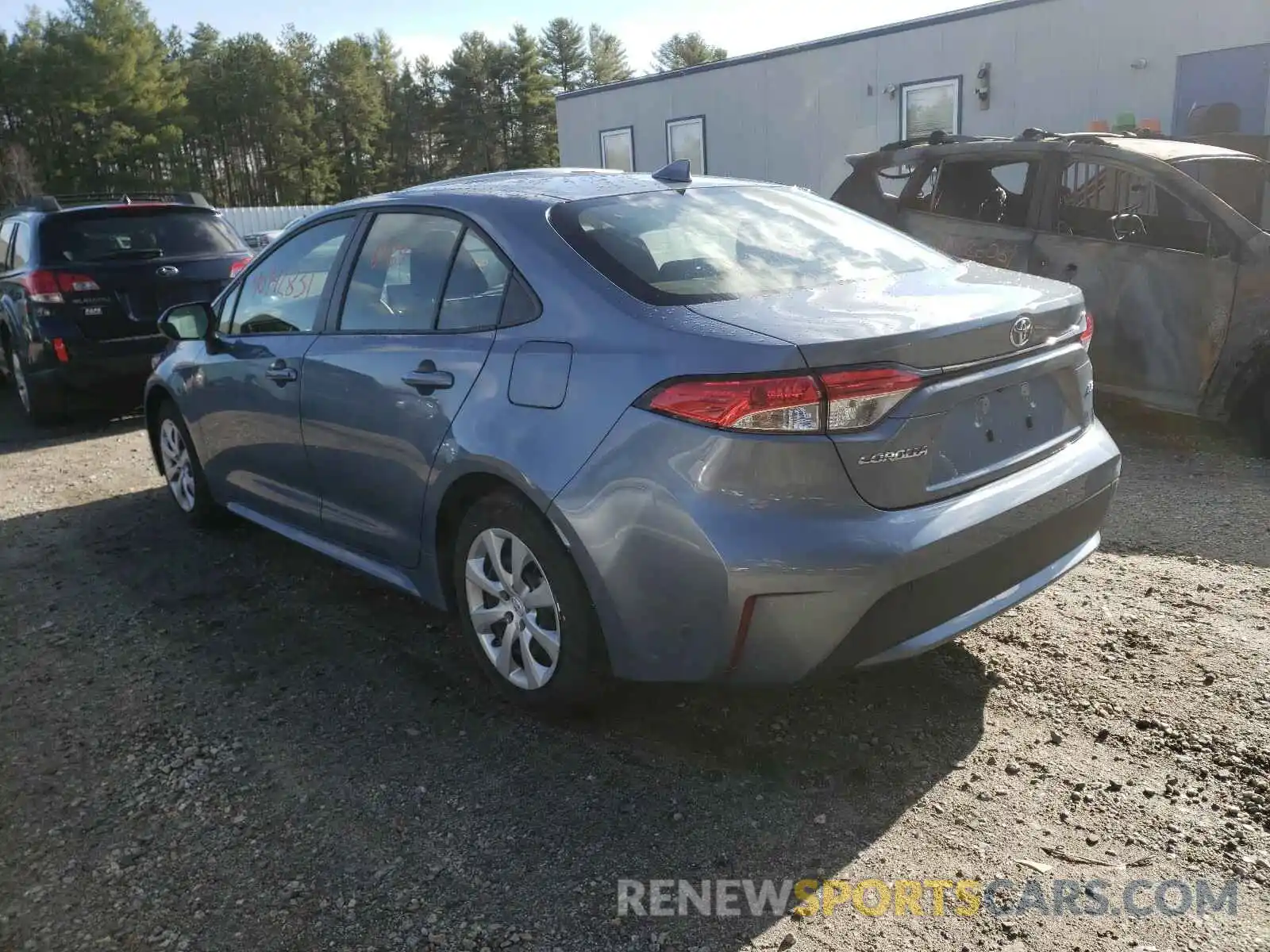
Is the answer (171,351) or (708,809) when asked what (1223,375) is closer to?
(708,809)

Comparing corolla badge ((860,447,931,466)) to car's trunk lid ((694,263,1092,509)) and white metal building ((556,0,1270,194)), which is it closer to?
car's trunk lid ((694,263,1092,509))

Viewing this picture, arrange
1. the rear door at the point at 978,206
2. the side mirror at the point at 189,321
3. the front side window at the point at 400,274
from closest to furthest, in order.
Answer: the front side window at the point at 400,274
the side mirror at the point at 189,321
the rear door at the point at 978,206

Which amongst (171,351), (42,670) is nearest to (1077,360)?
(42,670)

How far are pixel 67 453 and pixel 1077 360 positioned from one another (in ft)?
22.2

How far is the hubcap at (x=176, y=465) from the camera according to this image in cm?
525

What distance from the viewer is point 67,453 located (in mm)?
7254

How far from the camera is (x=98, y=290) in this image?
753cm

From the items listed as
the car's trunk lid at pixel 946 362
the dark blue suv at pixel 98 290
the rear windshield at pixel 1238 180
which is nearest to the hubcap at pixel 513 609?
the car's trunk lid at pixel 946 362

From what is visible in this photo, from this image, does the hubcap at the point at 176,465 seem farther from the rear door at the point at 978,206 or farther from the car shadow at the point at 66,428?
the rear door at the point at 978,206

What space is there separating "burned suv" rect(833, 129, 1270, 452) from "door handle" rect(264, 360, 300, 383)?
4.51 metres

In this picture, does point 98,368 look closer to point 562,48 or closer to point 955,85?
point 955,85

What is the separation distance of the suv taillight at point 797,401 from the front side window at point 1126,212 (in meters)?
4.20

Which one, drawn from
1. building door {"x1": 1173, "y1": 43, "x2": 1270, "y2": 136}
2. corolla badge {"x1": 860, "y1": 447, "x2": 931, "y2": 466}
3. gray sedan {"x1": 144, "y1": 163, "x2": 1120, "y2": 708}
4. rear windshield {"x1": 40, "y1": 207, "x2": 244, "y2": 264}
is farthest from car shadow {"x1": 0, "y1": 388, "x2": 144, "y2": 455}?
building door {"x1": 1173, "y1": 43, "x2": 1270, "y2": 136}

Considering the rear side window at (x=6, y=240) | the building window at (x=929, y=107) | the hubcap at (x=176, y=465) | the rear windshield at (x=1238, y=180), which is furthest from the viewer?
the building window at (x=929, y=107)
